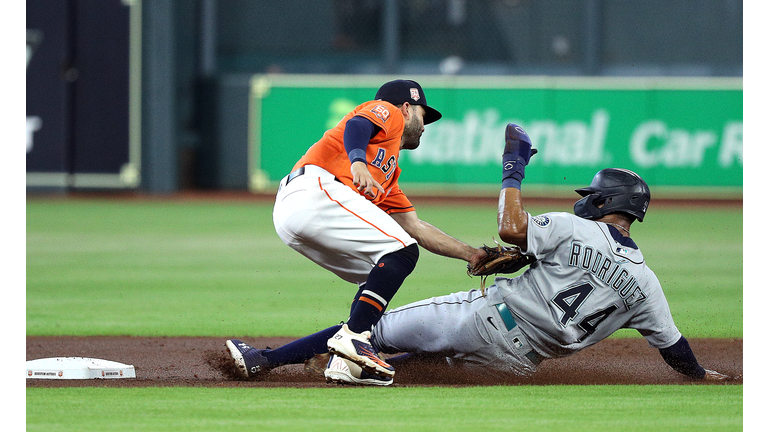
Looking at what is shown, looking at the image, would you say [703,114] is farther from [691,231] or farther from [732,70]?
[691,231]

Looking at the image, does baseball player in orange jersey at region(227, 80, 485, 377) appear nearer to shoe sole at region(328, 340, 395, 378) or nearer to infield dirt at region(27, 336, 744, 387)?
shoe sole at region(328, 340, 395, 378)

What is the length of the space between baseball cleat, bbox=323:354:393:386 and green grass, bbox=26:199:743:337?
1.74 metres

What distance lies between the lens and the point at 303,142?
1695cm

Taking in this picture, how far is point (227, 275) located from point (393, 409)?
16.8ft

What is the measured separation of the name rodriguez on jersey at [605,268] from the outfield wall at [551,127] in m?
12.6

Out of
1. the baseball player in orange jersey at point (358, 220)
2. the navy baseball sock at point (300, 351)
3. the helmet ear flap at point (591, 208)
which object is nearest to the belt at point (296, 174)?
the baseball player in orange jersey at point (358, 220)

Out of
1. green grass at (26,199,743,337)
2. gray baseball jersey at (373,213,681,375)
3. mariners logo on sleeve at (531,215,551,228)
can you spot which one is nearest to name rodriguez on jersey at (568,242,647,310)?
gray baseball jersey at (373,213,681,375)

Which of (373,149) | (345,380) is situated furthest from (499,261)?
(345,380)

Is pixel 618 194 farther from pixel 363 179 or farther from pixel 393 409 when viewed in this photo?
pixel 393 409

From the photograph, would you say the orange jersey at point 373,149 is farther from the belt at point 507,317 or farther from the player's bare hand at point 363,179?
the belt at point 507,317

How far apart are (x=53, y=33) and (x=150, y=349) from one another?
1278 centimetres

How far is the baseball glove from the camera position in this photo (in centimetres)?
417

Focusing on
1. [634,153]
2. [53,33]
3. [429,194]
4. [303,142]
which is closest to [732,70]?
[634,153]

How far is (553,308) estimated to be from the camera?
3990mm
